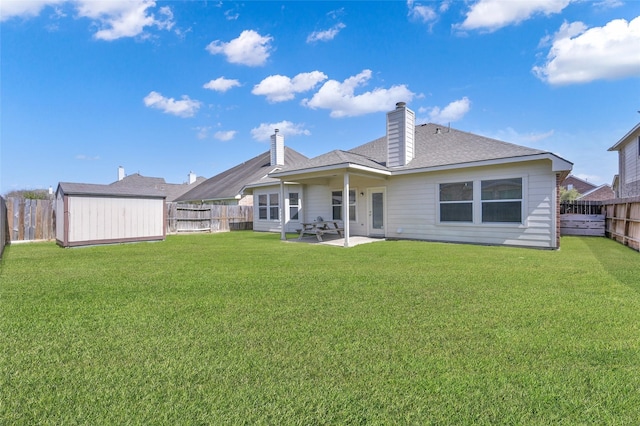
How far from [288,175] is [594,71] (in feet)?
45.0

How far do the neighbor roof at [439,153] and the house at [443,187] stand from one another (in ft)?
0.10

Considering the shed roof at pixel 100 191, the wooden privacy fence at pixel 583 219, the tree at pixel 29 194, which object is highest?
the tree at pixel 29 194

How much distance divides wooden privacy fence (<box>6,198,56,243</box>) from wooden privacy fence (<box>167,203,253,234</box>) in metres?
4.74

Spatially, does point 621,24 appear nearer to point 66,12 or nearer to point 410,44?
point 410,44

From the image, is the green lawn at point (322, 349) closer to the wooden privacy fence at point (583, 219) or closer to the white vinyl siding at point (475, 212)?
the white vinyl siding at point (475, 212)

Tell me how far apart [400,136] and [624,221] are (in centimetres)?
731

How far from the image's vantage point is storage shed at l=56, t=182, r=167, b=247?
1011cm

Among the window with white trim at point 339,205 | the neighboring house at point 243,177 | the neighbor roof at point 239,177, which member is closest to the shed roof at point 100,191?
the neighboring house at point 243,177

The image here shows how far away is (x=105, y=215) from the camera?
1080cm

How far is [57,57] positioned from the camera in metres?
12.9

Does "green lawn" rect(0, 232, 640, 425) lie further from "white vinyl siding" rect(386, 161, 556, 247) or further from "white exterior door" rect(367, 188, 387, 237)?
"white exterior door" rect(367, 188, 387, 237)

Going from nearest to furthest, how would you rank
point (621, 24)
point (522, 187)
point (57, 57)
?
1. point (522, 187)
2. point (621, 24)
3. point (57, 57)

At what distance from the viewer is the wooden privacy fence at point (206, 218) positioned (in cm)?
1603

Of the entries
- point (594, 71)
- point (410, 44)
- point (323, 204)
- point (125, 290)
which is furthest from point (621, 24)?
point (125, 290)
